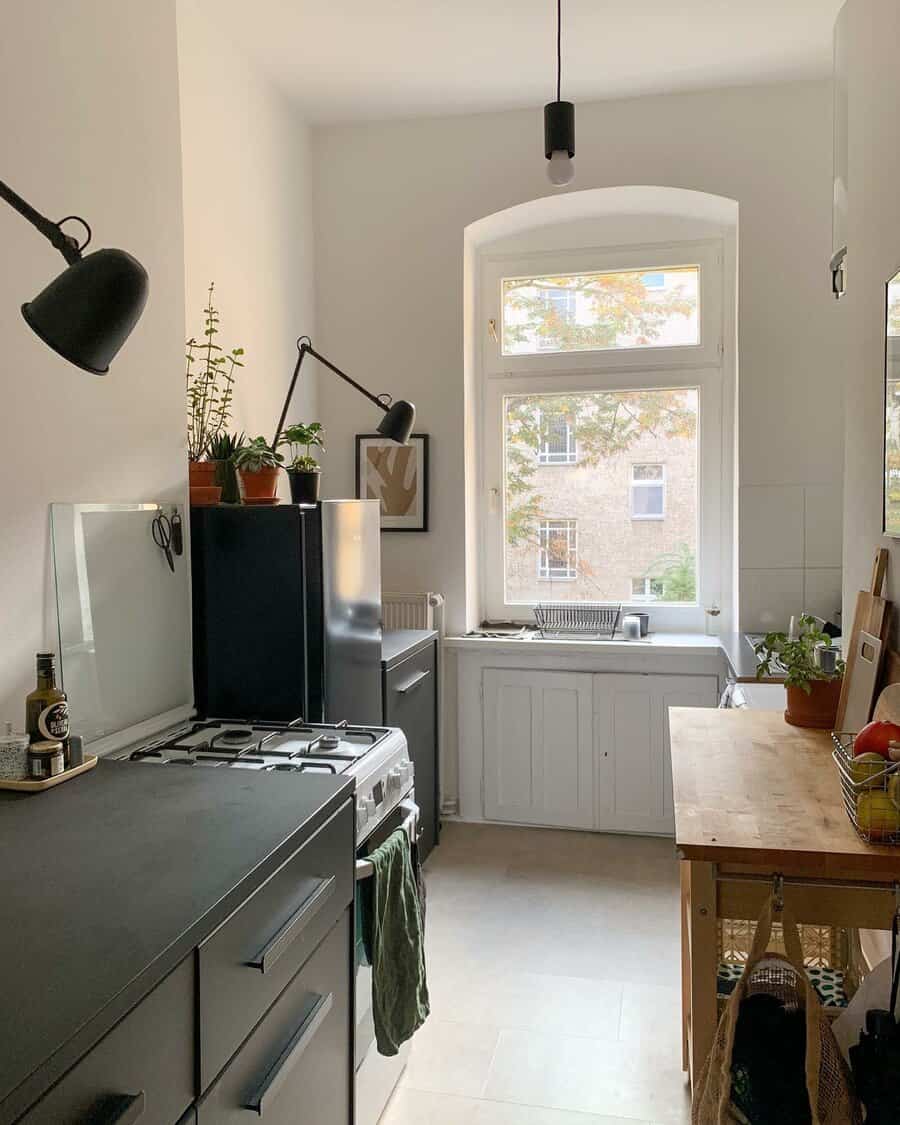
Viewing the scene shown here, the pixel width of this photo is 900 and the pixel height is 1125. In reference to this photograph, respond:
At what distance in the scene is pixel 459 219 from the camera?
369 centimetres

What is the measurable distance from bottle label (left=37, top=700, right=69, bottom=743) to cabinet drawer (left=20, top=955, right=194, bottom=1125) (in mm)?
687

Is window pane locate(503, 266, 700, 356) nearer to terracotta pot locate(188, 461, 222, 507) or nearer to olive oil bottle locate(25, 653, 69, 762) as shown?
terracotta pot locate(188, 461, 222, 507)

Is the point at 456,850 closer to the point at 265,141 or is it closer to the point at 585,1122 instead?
the point at 585,1122

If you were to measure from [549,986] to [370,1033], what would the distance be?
83 centimetres

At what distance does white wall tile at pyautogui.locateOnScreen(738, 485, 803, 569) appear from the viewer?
3.46 m

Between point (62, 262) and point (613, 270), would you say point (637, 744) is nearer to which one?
point (613, 270)

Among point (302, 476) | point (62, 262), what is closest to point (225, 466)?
point (302, 476)

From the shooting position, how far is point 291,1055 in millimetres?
1379

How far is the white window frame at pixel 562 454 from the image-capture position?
3896 millimetres

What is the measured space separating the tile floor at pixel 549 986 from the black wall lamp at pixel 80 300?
71.3 inches

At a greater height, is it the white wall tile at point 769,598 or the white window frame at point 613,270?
the white window frame at point 613,270

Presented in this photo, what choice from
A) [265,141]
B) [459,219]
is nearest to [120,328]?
[265,141]

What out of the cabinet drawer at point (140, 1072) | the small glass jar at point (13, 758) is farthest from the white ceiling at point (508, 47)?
the cabinet drawer at point (140, 1072)

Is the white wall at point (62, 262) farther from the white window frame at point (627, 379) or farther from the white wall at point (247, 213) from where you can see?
the white window frame at point (627, 379)
